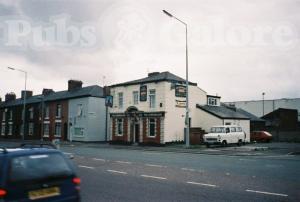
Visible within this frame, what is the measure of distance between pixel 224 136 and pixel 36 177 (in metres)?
27.9

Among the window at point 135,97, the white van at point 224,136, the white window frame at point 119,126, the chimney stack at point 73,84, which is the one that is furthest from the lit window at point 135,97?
the chimney stack at point 73,84

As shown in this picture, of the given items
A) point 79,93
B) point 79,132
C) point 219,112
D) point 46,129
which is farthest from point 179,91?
point 46,129

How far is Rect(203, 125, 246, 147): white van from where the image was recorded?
3153 cm

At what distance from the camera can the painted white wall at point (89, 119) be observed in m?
45.5

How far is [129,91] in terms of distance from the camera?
40.2 m

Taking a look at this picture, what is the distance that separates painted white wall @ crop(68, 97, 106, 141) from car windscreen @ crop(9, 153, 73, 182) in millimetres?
39582

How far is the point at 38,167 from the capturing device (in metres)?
5.80

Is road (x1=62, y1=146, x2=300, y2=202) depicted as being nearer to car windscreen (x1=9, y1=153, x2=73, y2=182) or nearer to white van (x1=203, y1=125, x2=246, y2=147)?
car windscreen (x1=9, y1=153, x2=73, y2=182)

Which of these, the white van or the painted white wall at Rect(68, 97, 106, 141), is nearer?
the white van

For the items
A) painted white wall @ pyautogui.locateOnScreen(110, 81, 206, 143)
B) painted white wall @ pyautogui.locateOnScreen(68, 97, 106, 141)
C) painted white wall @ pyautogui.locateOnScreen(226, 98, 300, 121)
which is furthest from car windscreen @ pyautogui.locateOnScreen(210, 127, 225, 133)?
painted white wall @ pyautogui.locateOnScreen(226, 98, 300, 121)

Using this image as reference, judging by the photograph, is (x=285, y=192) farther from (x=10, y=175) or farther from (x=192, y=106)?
(x=192, y=106)

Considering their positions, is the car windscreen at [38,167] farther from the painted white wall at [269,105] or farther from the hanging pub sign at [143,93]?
the painted white wall at [269,105]

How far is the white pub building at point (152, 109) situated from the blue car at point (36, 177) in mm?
28619

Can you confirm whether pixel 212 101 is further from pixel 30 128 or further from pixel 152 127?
pixel 30 128
